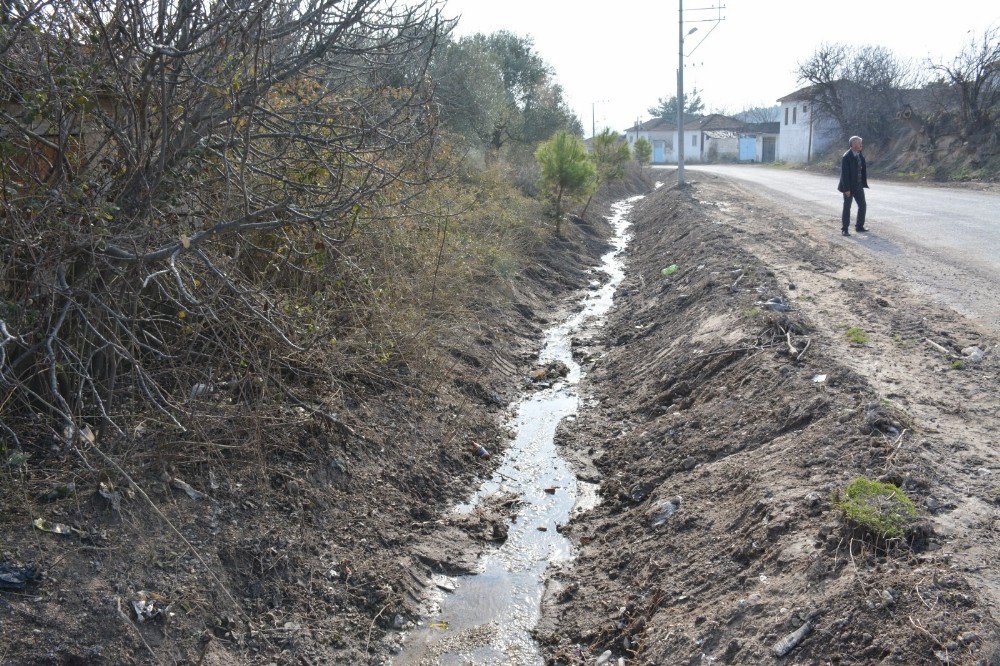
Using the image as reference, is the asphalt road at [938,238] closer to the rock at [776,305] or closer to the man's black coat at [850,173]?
the man's black coat at [850,173]

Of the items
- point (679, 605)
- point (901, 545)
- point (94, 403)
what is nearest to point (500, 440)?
point (679, 605)

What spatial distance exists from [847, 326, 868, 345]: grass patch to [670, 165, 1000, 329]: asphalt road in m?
1.06

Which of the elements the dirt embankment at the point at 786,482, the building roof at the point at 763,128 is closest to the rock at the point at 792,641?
the dirt embankment at the point at 786,482

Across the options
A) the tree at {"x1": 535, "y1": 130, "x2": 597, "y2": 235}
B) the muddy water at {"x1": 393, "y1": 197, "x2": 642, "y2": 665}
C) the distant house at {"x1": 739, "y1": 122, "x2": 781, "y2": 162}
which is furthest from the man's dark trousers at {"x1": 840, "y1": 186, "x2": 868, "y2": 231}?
the distant house at {"x1": 739, "y1": 122, "x2": 781, "y2": 162}

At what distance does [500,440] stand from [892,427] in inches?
147

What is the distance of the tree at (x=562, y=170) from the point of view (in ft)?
59.3

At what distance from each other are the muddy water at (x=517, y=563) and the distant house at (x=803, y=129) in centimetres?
4381

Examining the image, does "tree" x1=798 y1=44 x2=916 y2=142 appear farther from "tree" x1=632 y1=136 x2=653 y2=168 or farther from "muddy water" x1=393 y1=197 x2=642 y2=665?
"muddy water" x1=393 y1=197 x2=642 y2=665

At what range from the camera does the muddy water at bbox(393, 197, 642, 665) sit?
4.53 m

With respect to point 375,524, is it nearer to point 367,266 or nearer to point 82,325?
point 82,325

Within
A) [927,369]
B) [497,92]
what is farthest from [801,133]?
[927,369]

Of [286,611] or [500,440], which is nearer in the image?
[286,611]

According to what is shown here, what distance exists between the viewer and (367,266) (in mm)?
7398

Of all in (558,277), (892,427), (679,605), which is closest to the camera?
(679,605)
